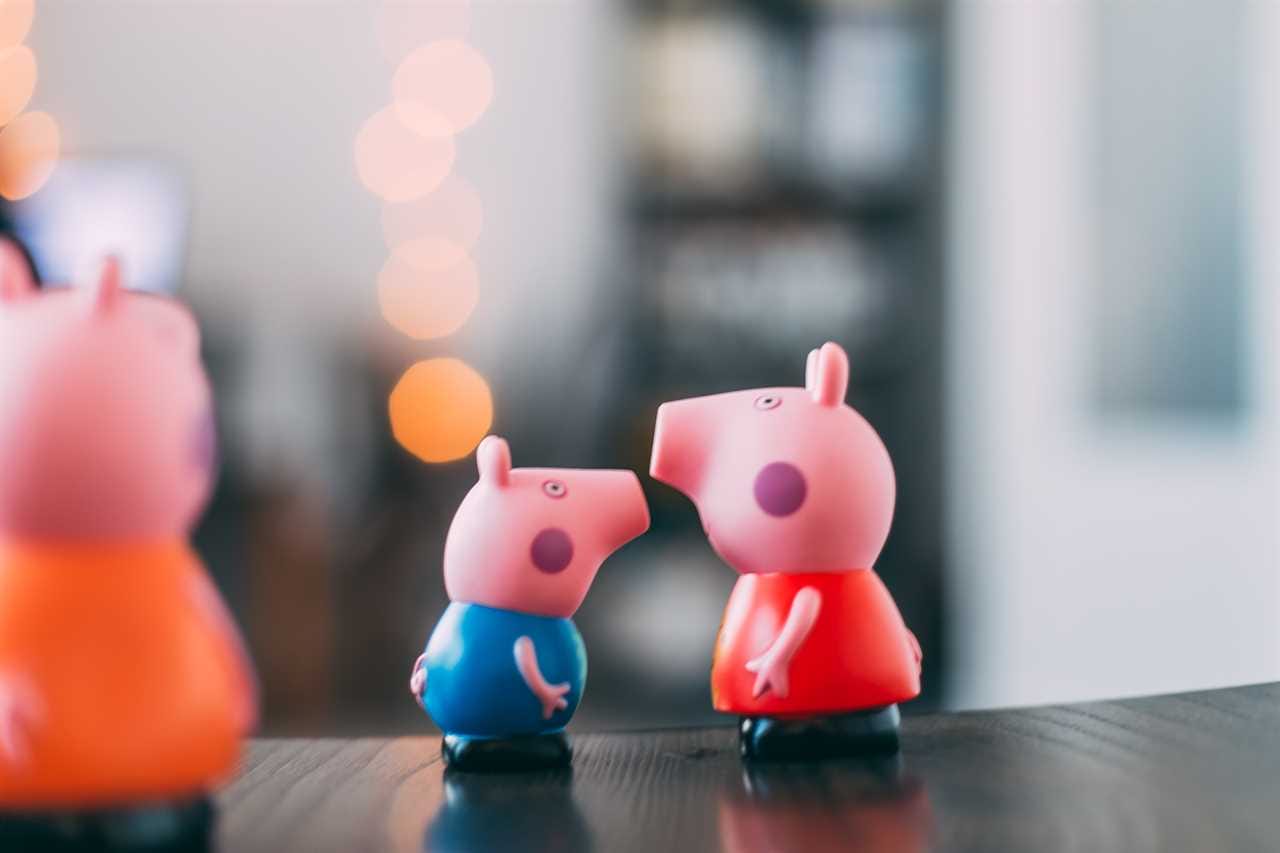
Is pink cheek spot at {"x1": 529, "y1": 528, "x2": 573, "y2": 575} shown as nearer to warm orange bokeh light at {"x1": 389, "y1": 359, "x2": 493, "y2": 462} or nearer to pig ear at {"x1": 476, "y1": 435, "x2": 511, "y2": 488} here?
pig ear at {"x1": 476, "y1": 435, "x2": 511, "y2": 488}

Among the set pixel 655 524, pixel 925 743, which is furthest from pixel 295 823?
pixel 655 524

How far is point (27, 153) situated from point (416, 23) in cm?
94

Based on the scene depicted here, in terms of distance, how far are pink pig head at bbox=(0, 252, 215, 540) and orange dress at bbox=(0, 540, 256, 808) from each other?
0.04 ft

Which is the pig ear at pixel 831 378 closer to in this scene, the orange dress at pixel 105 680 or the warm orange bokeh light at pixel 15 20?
the orange dress at pixel 105 680

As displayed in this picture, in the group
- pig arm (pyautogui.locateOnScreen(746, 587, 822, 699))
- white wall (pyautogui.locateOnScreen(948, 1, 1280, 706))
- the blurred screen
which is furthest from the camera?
the blurred screen

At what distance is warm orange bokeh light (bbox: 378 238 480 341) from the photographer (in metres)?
3.24

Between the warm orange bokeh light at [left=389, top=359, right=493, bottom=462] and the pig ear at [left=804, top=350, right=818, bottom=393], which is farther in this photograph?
the warm orange bokeh light at [left=389, top=359, right=493, bottom=462]

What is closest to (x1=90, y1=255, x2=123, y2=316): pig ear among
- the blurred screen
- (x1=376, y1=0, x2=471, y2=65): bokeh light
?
the blurred screen

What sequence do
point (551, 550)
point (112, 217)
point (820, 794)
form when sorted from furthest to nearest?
point (112, 217) → point (551, 550) → point (820, 794)

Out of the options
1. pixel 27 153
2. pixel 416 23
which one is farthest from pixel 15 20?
pixel 416 23

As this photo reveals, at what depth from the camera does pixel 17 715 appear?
472 millimetres

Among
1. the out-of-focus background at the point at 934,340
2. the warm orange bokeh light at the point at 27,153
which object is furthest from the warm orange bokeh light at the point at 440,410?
the warm orange bokeh light at the point at 27,153

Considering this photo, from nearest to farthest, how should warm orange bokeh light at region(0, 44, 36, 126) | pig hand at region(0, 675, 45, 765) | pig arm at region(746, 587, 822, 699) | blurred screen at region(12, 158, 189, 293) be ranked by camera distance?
pig hand at region(0, 675, 45, 765) → pig arm at region(746, 587, 822, 699) → blurred screen at region(12, 158, 189, 293) → warm orange bokeh light at region(0, 44, 36, 126)

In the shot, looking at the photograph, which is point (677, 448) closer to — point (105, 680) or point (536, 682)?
point (536, 682)
